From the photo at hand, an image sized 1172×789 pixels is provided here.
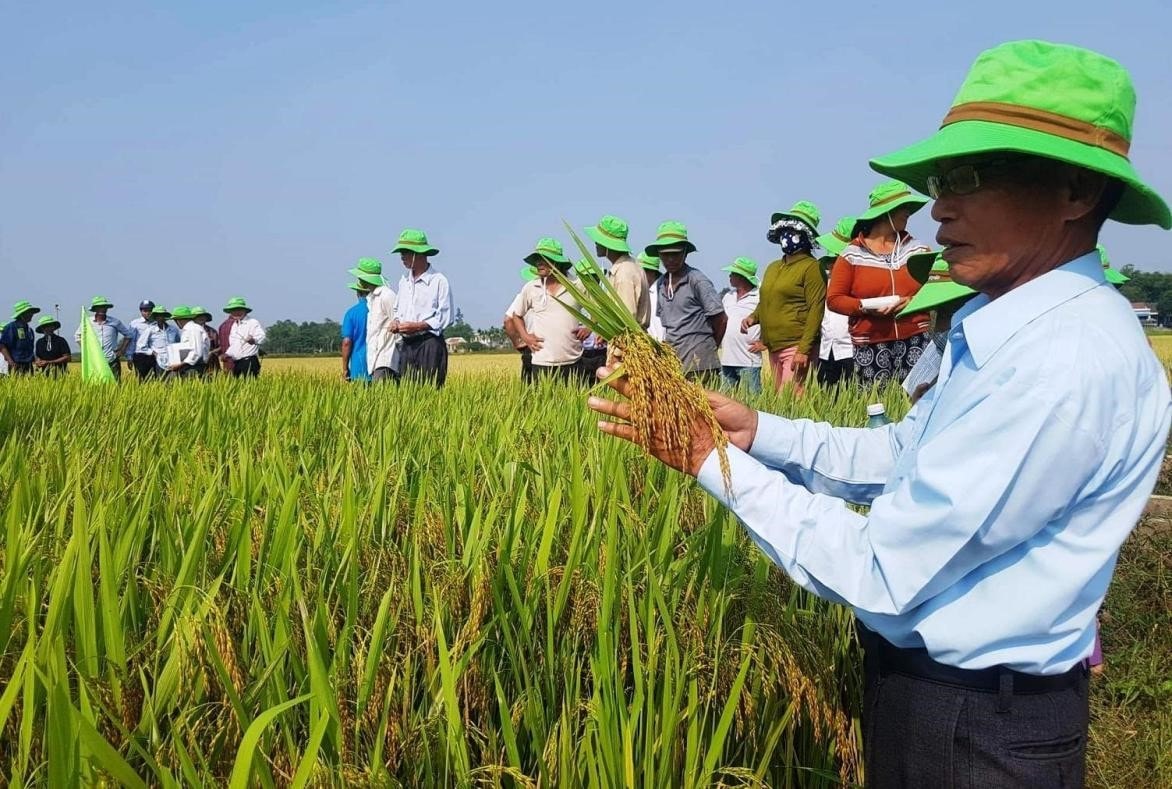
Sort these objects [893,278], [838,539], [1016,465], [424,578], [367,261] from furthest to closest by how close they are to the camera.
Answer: [367,261] → [893,278] → [424,578] → [838,539] → [1016,465]

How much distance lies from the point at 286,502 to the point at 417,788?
2.47 feet

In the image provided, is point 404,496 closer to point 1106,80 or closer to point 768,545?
point 768,545

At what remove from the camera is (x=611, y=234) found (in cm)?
633

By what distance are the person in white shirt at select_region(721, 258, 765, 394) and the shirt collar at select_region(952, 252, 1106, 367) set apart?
572 centimetres

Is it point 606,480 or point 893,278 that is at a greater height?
point 893,278

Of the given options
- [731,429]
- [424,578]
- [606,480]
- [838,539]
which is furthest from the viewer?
[606,480]

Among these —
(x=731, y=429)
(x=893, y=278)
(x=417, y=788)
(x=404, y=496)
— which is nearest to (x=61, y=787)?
(x=417, y=788)

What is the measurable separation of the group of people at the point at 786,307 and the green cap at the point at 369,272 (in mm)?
1910

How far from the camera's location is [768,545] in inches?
47.9

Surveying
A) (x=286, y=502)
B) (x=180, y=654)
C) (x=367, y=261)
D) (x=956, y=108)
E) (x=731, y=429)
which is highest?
(x=367, y=261)

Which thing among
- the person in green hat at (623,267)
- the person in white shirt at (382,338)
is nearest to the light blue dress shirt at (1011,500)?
the person in green hat at (623,267)

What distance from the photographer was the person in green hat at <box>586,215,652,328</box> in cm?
522

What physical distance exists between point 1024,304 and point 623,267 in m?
4.25

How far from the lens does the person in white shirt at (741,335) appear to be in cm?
756
